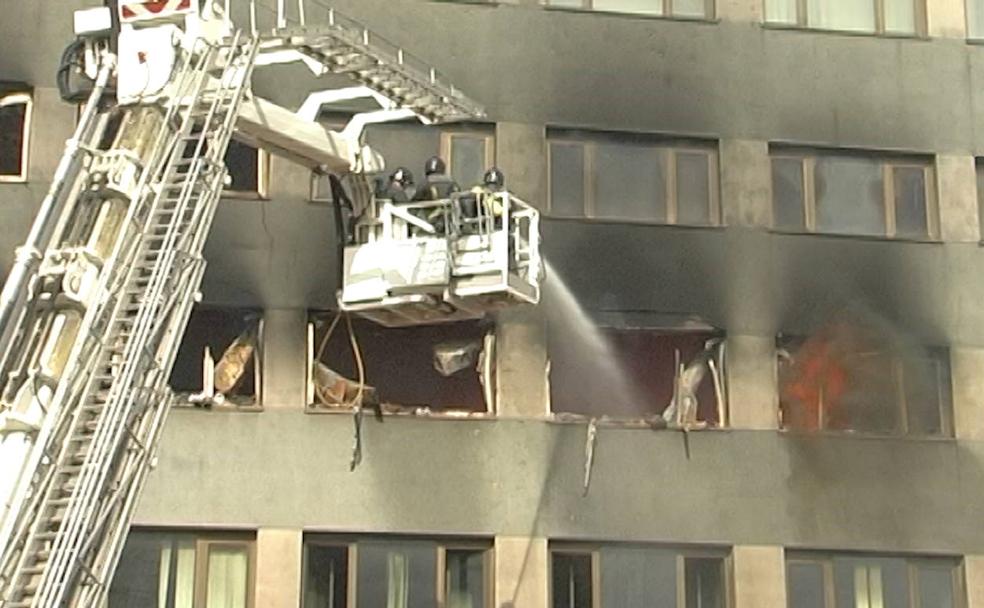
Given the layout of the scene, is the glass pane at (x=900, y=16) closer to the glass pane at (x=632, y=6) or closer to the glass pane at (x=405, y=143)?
the glass pane at (x=632, y=6)

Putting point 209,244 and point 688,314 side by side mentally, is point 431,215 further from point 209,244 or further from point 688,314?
point 688,314

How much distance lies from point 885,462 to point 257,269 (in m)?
8.44

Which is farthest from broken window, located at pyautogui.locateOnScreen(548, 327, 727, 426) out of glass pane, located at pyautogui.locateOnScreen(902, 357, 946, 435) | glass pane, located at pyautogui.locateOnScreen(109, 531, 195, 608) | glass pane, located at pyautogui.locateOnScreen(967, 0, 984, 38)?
glass pane, located at pyautogui.locateOnScreen(967, 0, 984, 38)

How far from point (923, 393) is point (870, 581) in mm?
2688

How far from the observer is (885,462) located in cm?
2319

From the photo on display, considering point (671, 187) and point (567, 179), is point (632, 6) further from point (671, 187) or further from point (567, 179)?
point (567, 179)

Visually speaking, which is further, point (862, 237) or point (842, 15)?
point (842, 15)

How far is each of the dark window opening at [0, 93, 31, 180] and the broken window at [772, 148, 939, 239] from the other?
9763mm

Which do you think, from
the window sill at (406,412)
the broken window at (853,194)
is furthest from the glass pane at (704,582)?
the broken window at (853,194)

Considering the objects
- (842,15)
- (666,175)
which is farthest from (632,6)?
(842,15)

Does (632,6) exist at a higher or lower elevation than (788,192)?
higher

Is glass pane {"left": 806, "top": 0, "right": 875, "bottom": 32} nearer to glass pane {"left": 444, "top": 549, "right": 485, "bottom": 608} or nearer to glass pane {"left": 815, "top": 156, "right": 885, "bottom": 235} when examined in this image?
glass pane {"left": 815, "top": 156, "right": 885, "bottom": 235}

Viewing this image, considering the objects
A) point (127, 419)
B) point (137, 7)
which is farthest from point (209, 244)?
point (127, 419)

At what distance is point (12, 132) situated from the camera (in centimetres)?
2209
